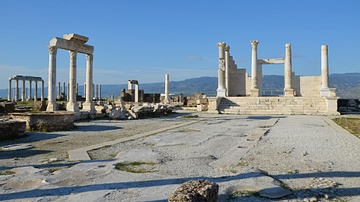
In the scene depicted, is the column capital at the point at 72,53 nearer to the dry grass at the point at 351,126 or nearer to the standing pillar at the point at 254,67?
the dry grass at the point at 351,126

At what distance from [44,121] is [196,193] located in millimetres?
10510

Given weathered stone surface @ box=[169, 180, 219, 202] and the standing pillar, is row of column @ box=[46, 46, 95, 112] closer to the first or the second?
weathered stone surface @ box=[169, 180, 219, 202]

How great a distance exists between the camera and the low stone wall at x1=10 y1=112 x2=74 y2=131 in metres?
12.4

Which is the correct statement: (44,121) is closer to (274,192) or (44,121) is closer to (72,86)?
(72,86)

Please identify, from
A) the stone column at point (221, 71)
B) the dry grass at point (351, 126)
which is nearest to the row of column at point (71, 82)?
the stone column at point (221, 71)

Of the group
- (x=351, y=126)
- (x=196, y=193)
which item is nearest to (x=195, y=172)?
(x=196, y=193)

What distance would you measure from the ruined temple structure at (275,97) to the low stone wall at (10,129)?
17.9m

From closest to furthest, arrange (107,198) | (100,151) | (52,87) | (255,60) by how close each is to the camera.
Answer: (107,198)
(100,151)
(52,87)
(255,60)

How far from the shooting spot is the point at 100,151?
7973 millimetres

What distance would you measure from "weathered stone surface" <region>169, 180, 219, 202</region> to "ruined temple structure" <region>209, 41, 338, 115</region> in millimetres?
22964

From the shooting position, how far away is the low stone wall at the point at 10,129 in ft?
32.8

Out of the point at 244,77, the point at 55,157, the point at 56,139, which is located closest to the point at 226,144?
the point at 55,157

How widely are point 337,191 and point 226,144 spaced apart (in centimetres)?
468

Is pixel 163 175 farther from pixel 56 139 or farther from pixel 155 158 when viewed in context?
pixel 56 139
